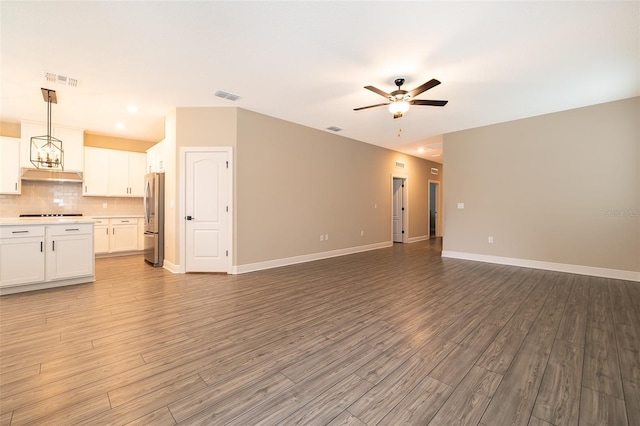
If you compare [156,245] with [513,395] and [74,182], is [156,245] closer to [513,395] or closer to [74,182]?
[74,182]

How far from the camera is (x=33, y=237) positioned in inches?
142

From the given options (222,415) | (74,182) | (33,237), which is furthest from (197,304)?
(74,182)

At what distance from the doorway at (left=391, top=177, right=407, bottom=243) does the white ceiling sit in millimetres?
4070

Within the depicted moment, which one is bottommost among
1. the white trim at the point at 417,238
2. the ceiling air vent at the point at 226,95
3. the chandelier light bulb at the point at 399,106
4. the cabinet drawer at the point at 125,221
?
the white trim at the point at 417,238

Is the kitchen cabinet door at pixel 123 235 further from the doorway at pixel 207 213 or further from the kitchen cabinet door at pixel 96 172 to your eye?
the doorway at pixel 207 213

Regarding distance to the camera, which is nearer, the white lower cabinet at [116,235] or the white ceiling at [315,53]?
the white ceiling at [315,53]

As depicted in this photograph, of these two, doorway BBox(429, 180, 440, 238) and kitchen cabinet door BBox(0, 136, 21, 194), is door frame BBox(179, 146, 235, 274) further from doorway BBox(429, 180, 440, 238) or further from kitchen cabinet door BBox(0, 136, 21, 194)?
doorway BBox(429, 180, 440, 238)

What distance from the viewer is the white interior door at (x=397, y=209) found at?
8.84 meters

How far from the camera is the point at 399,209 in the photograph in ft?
29.2

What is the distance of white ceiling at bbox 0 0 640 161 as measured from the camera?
240cm

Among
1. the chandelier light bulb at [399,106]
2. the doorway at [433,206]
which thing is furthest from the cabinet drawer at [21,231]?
the doorway at [433,206]

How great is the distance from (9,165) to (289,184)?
18.4ft

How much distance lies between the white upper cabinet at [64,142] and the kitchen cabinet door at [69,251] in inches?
114

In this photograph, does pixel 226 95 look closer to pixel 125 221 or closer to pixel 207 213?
pixel 207 213
